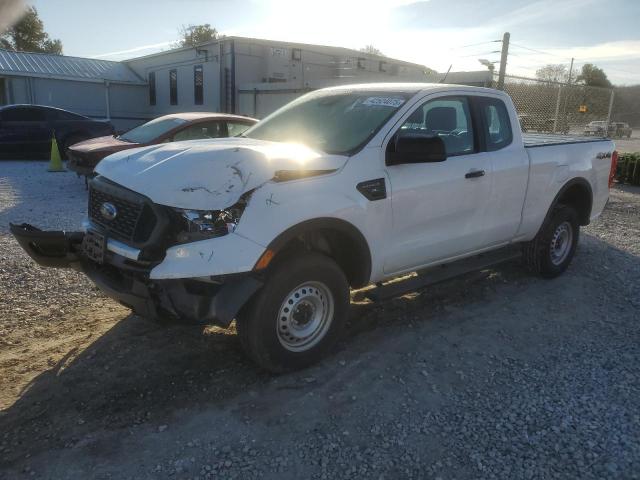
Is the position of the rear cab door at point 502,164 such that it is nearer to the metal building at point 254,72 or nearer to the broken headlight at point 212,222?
the broken headlight at point 212,222

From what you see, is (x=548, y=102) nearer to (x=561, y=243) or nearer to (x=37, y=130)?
(x=561, y=243)

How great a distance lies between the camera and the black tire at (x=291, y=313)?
3336 millimetres

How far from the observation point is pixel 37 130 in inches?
573

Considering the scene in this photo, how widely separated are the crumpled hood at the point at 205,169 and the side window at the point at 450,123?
119cm

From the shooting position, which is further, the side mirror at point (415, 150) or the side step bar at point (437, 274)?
the side step bar at point (437, 274)

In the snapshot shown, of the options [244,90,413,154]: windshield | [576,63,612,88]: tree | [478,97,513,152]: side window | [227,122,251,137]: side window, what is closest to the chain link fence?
[227,122,251,137]: side window

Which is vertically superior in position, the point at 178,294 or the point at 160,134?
the point at 160,134

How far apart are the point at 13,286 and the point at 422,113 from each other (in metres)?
4.16

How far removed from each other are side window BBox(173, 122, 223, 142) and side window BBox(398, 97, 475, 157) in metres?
5.27

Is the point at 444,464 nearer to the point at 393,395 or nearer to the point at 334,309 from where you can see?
the point at 393,395

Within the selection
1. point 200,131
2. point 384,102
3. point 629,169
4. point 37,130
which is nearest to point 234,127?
point 200,131

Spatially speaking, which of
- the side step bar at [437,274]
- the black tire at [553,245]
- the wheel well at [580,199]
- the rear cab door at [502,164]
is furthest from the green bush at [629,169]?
the rear cab door at [502,164]

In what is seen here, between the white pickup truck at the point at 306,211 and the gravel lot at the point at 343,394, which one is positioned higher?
the white pickup truck at the point at 306,211

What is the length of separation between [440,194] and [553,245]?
2323 millimetres
